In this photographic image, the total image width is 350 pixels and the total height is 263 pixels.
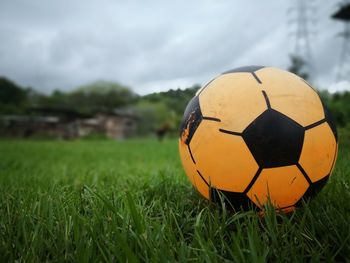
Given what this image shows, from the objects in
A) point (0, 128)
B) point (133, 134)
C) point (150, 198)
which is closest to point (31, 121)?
point (0, 128)

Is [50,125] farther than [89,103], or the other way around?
[89,103]

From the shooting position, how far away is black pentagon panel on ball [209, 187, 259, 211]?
53.7 inches

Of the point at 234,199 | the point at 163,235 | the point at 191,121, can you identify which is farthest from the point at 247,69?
the point at 163,235

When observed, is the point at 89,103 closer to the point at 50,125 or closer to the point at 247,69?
the point at 50,125

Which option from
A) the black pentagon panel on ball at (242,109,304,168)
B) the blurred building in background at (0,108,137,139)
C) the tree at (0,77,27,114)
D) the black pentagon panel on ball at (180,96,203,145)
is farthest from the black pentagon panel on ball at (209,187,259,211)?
the tree at (0,77,27,114)

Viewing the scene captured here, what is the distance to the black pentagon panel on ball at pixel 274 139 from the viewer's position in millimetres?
1277

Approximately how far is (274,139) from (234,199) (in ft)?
1.17

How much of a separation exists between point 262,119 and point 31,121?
30.6m

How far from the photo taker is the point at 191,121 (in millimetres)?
1509

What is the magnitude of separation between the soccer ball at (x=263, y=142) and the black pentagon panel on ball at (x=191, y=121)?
2 cm

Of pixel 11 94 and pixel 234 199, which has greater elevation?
pixel 11 94

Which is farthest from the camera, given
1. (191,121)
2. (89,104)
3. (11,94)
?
(89,104)

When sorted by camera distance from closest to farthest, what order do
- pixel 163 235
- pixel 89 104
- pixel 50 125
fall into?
pixel 163 235
pixel 50 125
pixel 89 104

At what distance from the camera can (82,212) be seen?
5.09 ft
